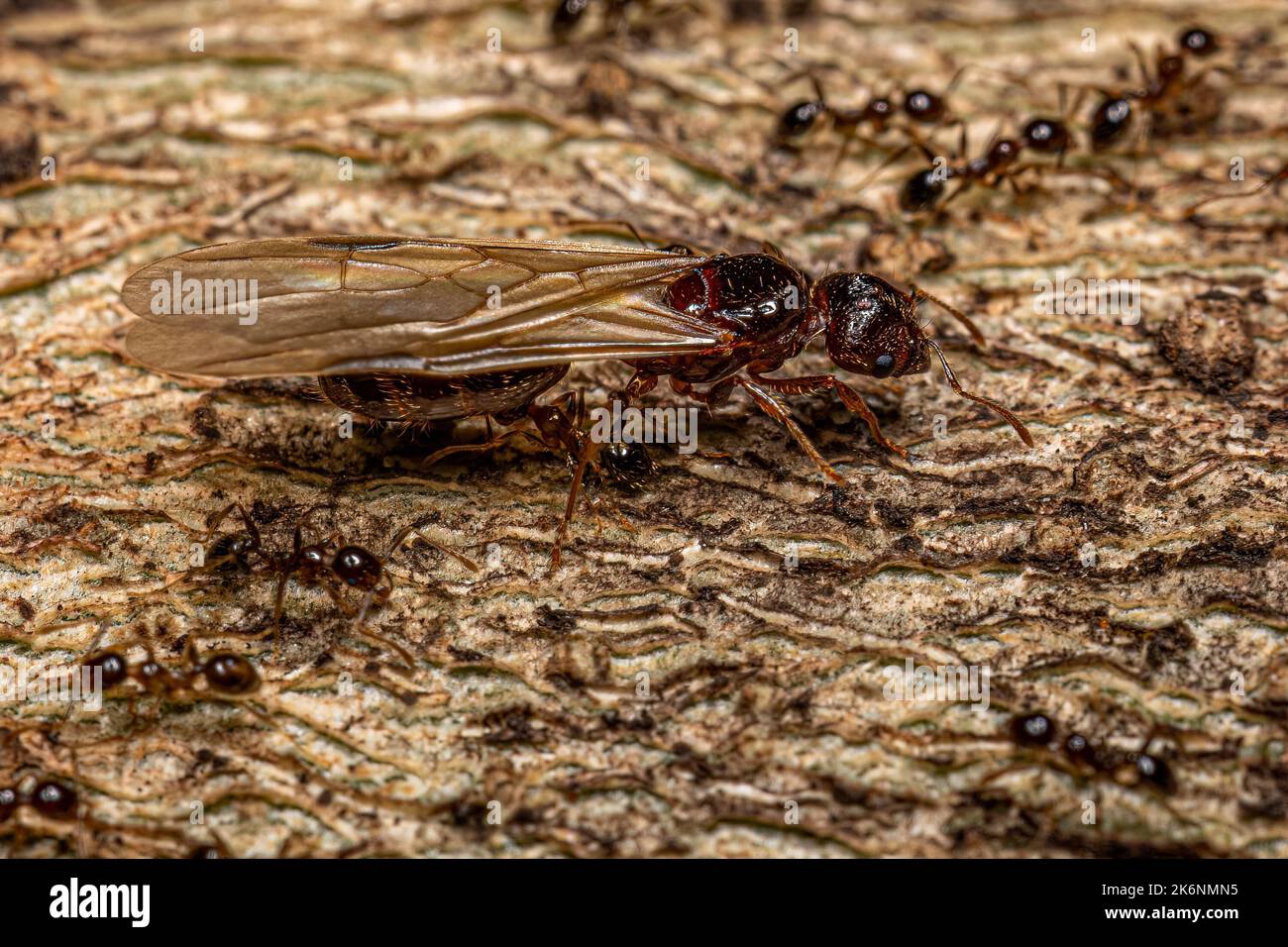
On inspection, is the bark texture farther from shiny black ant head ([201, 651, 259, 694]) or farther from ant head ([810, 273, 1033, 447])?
ant head ([810, 273, 1033, 447])

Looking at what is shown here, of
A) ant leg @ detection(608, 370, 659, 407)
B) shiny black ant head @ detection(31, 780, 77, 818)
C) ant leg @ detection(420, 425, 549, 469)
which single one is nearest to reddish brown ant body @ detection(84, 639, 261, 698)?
shiny black ant head @ detection(31, 780, 77, 818)

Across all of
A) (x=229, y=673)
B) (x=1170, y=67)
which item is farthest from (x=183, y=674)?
(x=1170, y=67)

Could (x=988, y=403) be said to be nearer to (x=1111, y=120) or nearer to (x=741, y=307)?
(x=741, y=307)

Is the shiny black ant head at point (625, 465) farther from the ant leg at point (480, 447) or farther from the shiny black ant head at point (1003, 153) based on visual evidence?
the shiny black ant head at point (1003, 153)

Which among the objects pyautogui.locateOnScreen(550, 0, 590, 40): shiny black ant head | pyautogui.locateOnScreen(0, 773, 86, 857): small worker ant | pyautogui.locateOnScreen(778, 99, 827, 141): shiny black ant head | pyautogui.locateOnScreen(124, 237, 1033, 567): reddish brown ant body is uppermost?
pyautogui.locateOnScreen(550, 0, 590, 40): shiny black ant head
